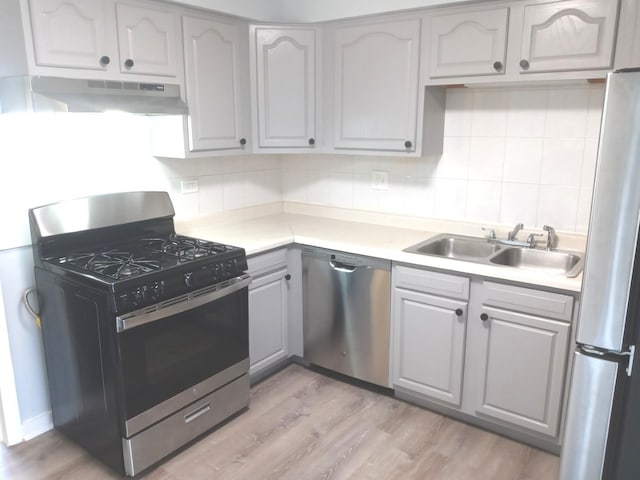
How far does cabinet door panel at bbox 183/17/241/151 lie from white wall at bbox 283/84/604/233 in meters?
0.91

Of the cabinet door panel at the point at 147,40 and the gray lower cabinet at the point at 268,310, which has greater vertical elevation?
the cabinet door panel at the point at 147,40

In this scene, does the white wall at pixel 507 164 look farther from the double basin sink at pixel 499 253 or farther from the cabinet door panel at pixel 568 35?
the cabinet door panel at pixel 568 35

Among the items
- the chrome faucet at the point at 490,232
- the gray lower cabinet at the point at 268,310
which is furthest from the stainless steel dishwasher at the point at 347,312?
the chrome faucet at the point at 490,232

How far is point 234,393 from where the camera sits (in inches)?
101

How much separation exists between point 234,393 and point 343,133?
5.17 ft

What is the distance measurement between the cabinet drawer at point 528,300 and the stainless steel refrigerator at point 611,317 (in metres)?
0.95

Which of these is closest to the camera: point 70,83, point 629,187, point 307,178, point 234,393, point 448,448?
point 629,187

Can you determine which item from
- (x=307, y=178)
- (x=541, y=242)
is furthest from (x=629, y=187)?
(x=307, y=178)

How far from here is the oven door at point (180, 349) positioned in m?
2.04

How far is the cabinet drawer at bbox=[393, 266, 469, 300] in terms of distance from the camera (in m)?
2.38

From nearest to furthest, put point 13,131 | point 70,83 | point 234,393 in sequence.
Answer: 1. point 70,83
2. point 13,131
3. point 234,393

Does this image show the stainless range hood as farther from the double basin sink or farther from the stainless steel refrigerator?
the stainless steel refrigerator

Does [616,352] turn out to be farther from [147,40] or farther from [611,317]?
[147,40]

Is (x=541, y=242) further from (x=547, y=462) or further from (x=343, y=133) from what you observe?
(x=343, y=133)
